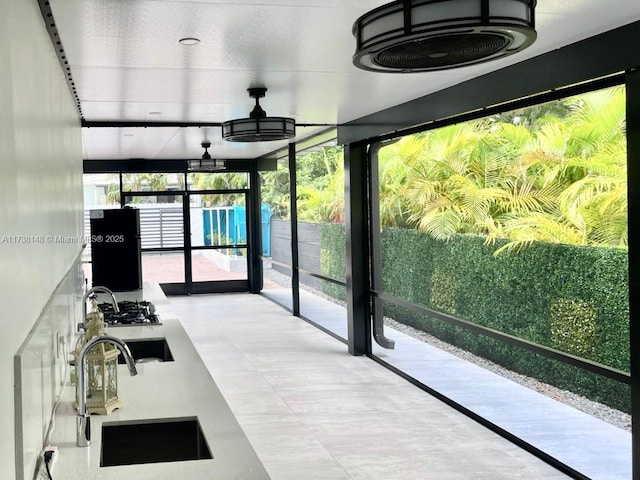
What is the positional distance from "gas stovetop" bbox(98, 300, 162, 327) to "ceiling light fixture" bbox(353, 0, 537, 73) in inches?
122

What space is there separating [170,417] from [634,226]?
2.34m

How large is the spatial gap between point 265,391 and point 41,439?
4.26 m

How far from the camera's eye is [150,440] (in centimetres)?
277

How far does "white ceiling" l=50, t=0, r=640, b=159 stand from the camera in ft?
10.3

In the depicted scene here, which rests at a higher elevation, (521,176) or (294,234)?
(521,176)

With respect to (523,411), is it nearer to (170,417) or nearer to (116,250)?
(170,417)

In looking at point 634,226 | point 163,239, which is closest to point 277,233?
point 163,239

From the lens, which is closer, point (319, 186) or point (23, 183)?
point (23, 183)

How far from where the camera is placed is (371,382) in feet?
22.0

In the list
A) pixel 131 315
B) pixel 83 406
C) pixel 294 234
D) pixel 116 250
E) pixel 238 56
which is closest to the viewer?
pixel 83 406

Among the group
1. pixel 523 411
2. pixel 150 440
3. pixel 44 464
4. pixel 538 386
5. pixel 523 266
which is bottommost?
pixel 523 411

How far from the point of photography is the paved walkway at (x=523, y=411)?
4.70 metres

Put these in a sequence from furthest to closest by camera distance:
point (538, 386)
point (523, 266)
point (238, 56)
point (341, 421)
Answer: point (523, 266)
point (538, 386)
point (341, 421)
point (238, 56)

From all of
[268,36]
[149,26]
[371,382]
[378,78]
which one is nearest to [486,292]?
[371,382]
